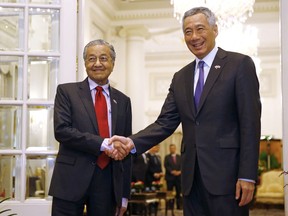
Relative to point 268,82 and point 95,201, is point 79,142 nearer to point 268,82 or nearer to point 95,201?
point 95,201

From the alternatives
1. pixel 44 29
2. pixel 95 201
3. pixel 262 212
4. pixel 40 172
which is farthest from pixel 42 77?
pixel 262 212

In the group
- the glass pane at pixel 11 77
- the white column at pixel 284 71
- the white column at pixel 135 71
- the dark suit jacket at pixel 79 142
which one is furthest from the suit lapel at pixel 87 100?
the white column at pixel 135 71

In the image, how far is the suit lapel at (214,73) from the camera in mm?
2504

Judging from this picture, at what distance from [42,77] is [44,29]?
0.37 metres

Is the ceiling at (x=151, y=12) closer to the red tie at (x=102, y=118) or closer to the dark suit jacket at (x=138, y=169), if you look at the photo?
the dark suit jacket at (x=138, y=169)

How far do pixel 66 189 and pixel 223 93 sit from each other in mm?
994

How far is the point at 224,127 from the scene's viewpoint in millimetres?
2459

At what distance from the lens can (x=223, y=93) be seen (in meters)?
2.47

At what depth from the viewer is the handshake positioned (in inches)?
107

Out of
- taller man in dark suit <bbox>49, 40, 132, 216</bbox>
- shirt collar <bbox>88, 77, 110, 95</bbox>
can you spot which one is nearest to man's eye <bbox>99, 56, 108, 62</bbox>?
taller man in dark suit <bbox>49, 40, 132, 216</bbox>

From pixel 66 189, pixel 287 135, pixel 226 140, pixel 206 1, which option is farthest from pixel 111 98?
pixel 206 1

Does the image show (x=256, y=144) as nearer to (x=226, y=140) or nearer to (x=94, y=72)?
(x=226, y=140)

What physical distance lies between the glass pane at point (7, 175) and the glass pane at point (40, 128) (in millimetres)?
186

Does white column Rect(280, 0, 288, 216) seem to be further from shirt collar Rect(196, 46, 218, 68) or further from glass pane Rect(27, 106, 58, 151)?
glass pane Rect(27, 106, 58, 151)
